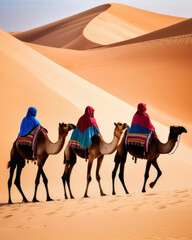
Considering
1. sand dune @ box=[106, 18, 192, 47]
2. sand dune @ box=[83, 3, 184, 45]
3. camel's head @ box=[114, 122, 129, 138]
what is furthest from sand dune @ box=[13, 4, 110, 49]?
camel's head @ box=[114, 122, 129, 138]

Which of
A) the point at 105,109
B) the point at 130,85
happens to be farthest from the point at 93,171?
the point at 130,85

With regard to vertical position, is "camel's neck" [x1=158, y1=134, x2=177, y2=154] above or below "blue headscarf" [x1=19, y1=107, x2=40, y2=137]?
below

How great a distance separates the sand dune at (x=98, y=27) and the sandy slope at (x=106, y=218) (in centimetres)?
5450

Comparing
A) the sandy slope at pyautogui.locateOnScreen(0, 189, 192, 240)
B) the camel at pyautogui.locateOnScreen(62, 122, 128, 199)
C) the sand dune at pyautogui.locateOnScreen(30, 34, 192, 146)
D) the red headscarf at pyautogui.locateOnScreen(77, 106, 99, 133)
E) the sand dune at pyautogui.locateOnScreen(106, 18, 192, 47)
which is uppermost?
the sand dune at pyautogui.locateOnScreen(106, 18, 192, 47)

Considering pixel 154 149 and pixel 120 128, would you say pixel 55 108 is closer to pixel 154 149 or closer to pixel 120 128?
pixel 154 149

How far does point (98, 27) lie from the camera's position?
240ft

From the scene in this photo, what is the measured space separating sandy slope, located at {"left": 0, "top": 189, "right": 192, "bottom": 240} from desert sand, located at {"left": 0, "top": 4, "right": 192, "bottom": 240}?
16 mm

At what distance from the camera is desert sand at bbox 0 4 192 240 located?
6.70 m

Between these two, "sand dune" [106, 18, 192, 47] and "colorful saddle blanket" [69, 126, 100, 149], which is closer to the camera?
"colorful saddle blanket" [69, 126, 100, 149]

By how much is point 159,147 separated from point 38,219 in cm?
336

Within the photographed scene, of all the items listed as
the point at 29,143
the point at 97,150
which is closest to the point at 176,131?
the point at 97,150

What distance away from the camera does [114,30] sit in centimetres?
7488

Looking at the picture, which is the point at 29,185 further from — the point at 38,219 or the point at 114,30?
the point at 114,30

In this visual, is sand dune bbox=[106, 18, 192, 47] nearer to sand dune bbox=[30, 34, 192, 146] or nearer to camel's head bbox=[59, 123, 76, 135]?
sand dune bbox=[30, 34, 192, 146]
